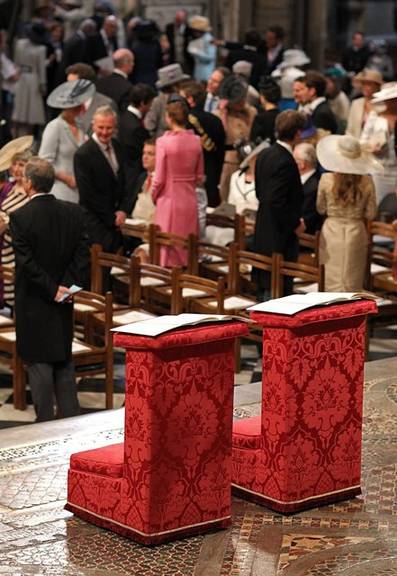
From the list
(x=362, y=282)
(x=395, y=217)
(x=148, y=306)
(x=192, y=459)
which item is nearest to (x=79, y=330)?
(x=148, y=306)

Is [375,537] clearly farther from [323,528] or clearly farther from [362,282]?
[362,282]

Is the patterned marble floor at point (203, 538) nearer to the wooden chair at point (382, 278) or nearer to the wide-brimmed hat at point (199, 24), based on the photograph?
the wooden chair at point (382, 278)

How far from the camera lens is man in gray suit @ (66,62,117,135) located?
12797 mm

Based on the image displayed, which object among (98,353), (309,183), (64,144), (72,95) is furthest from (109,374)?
(72,95)

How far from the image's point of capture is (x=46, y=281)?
26.6 feet

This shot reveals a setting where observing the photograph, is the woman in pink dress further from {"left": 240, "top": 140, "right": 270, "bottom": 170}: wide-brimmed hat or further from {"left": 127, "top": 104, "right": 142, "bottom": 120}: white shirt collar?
{"left": 127, "top": 104, "right": 142, "bottom": 120}: white shirt collar

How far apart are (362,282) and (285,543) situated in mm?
5036

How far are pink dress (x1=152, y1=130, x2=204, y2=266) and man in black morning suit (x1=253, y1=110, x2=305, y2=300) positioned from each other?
0.99m

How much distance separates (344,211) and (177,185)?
4.84 feet

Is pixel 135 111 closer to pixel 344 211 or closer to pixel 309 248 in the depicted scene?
pixel 309 248

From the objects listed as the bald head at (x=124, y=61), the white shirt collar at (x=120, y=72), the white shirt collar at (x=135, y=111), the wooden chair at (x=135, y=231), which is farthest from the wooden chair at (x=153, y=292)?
the bald head at (x=124, y=61)

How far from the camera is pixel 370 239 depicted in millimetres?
10711

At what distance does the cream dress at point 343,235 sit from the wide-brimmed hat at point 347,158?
16cm

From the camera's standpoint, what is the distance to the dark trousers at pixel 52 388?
8375 mm
